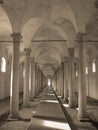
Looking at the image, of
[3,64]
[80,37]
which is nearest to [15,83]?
[80,37]

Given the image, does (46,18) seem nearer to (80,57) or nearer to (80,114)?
(80,57)

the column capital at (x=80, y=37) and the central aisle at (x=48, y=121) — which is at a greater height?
the column capital at (x=80, y=37)

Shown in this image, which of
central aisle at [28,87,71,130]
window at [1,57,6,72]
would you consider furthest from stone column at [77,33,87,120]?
window at [1,57,6,72]

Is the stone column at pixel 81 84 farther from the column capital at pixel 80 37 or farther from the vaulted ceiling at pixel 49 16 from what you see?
the vaulted ceiling at pixel 49 16

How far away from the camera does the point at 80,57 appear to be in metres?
13.2

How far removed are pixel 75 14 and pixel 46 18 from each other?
2841 millimetres

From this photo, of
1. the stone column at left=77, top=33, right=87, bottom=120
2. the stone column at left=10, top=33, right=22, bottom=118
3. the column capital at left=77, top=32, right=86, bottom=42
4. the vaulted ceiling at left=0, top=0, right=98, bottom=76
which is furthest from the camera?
the column capital at left=77, top=32, right=86, bottom=42

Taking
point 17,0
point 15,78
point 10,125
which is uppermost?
point 17,0

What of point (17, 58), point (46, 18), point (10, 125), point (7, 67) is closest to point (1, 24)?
point (46, 18)

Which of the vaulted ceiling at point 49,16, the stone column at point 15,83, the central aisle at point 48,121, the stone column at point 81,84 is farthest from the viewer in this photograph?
the vaulted ceiling at point 49,16

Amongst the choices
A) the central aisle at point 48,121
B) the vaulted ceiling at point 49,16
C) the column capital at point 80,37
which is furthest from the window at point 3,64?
the column capital at point 80,37

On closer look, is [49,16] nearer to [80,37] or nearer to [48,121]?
[80,37]

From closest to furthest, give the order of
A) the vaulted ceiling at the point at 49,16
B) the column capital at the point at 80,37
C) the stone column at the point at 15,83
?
the stone column at the point at 15,83, the vaulted ceiling at the point at 49,16, the column capital at the point at 80,37

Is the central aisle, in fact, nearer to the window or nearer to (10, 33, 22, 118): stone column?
(10, 33, 22, 118): stone column
